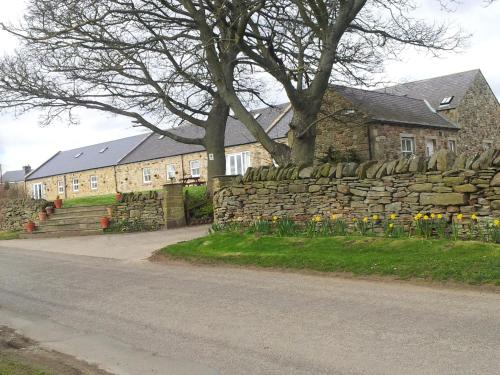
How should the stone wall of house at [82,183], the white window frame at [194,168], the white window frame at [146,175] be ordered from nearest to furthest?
1. the white window frame at [194,168]
2. the white window frame at [146,175]
3. the stone wall of house at [82,183]

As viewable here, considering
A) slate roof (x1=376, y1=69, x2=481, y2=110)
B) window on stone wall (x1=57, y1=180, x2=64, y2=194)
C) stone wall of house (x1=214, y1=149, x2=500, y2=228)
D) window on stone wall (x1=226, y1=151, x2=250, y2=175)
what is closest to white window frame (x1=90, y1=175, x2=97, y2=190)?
window on stone wall (x1=57, y1=180, x2=64, y2=194)

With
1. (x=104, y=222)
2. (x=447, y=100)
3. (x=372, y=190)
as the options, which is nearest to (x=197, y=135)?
(x=447, y=100)

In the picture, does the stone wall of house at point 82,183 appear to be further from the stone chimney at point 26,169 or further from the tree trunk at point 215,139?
the tree trunk at point 215,139

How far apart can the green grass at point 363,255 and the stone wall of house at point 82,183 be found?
114 ft

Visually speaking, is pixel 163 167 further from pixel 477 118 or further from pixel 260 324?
pixel 260 324

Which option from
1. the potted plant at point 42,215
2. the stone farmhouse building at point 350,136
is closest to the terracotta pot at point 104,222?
the potted plant at point 42,215

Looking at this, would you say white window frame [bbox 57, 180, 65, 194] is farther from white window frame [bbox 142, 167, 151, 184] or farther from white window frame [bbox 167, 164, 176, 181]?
white window frame [bbox 167, 164, 176, 181]

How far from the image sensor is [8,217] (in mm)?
27859

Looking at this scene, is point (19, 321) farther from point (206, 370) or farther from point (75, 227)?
point (75, 227)

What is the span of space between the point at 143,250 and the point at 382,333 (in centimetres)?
1043

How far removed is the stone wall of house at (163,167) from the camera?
3381cm

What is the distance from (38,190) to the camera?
188ft

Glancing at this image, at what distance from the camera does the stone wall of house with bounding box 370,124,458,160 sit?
75.5 feet

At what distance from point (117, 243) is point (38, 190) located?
1713 inches
